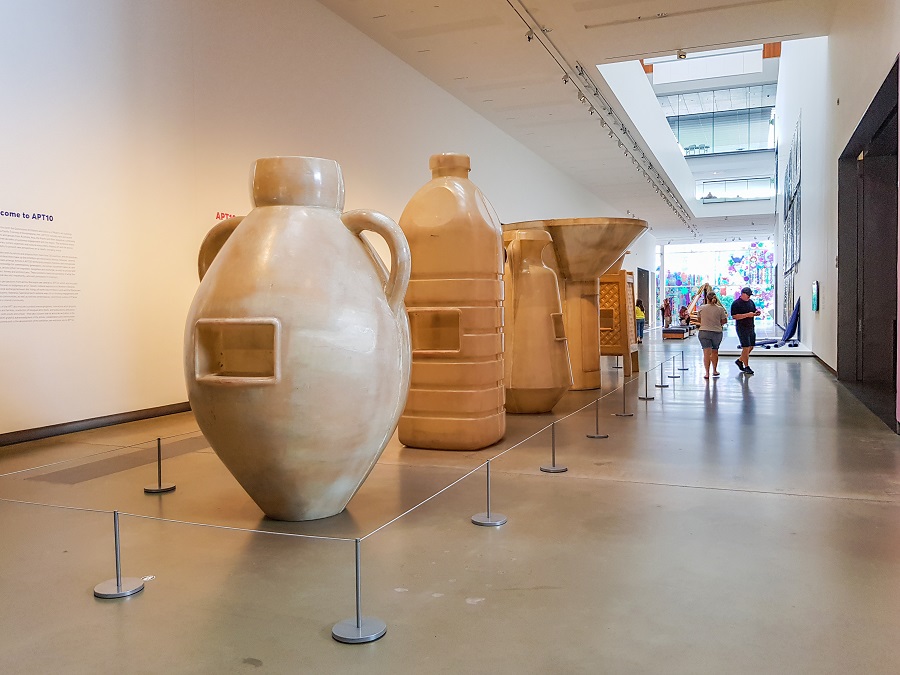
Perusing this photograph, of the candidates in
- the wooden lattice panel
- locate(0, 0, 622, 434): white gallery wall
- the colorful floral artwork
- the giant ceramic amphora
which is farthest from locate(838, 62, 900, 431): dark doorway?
the colorful floral artwork

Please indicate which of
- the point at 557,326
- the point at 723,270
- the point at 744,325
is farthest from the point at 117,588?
the point at 723,270

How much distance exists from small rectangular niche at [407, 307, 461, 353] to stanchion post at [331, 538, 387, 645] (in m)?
2.99

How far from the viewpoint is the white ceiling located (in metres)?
9.35

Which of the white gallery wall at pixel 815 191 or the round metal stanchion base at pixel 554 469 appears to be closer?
the round metal stanchion base at pixel 554 469

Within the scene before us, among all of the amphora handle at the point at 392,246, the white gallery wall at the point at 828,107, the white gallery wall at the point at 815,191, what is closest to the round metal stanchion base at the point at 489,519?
the amphora handle at the point at 392,246

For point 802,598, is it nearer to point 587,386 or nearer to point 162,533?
point 162,533

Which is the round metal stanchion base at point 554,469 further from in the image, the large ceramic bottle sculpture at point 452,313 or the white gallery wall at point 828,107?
the white gallery wall at point 828,107

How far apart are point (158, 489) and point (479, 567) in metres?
2.09

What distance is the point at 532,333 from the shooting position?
693 cm

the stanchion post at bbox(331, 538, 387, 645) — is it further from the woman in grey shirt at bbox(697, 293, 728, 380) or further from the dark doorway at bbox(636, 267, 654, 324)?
the dark doorway at bbox(636, 267, 654, 324)

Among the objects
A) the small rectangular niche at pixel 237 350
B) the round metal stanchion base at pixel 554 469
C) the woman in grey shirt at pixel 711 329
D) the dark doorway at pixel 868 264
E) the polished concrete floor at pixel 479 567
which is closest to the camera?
the polished concrete floor at pixel 479 567

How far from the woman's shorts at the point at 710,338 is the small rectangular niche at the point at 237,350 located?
27.3 ft

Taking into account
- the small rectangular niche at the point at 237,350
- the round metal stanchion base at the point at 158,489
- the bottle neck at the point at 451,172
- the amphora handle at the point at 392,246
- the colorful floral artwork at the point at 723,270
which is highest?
the colorful floral artwork at the point at 723,270

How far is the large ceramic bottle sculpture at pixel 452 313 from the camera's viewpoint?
5.21 m
